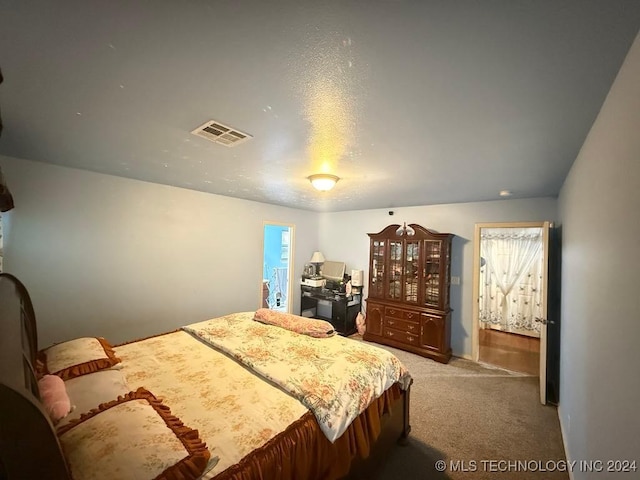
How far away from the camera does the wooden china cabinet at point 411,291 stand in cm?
361

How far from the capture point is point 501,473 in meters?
1.84

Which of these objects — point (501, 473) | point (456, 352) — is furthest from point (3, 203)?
point (456, 352)

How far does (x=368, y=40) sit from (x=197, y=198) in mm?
3320

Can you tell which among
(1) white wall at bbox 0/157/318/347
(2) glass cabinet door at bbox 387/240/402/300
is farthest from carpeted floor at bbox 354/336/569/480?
(1) white wall at bbox 0/157/318/347

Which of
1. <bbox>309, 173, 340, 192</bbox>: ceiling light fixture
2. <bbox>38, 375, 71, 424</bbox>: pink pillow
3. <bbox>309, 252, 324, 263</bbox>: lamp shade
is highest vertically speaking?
<bbox>309, 173, 340, 192</bbox>: ceiling light fixture

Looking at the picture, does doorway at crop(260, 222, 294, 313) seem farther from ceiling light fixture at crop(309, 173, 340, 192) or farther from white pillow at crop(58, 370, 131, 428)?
white pillow at crop(58, 370, 131, 428)

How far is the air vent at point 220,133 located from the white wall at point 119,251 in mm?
1968

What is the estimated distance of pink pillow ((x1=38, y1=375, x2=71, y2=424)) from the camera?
1096 mm

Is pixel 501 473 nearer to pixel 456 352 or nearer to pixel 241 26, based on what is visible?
pixel 456 352

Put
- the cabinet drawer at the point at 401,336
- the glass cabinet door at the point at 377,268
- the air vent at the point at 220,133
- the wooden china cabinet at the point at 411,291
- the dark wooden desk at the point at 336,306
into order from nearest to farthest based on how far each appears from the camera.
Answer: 1. the air vent at the point at 220,133
2. the wooden china cabinet at the point at 411,291
3. the cabinet drawer at the point at 401,336
4. the glass cabinet door at the point at 377,268
5. the dark wooden desk at the point at 336,306

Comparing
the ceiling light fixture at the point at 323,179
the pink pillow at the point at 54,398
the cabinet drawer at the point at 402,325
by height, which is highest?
the ceiling light fixture at the point at 323,179

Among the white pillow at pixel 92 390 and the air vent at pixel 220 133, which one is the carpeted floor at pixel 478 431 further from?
the air vent at pixel 220 133

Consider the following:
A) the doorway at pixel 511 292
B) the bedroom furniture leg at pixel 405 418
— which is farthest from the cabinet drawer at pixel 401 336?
the bedroom furniture leg at pixel 405 418

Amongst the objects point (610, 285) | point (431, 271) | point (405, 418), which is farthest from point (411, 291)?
point (610, 285)
